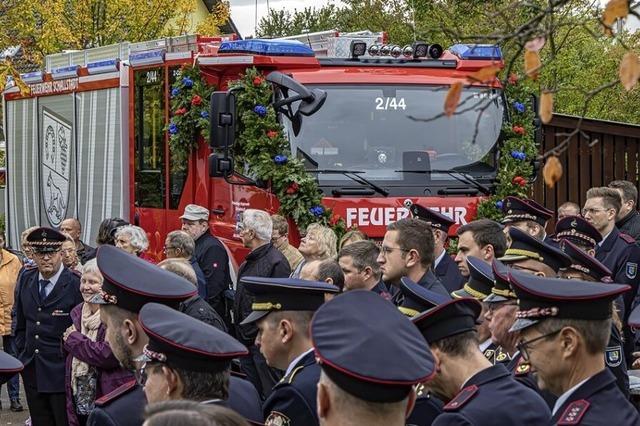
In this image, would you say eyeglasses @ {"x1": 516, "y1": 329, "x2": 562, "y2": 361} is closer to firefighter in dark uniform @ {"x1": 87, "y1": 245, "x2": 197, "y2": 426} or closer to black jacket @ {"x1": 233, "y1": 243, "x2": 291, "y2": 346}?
firefighter in dark uniform @ {"x1": 87, "y1": 245, "x2": 197, "y2": 426}

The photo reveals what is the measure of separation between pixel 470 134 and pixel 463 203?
71 cm

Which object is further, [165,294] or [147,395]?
[165,294]

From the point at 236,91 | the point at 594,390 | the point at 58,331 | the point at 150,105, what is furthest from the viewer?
the point at 150,105

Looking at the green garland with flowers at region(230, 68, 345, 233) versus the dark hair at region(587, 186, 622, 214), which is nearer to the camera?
the dark hair at region(587, 186, 622, 214)

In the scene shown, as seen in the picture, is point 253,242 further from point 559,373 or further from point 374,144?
point 559,373

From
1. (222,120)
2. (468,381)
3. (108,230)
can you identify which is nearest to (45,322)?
(108,230)

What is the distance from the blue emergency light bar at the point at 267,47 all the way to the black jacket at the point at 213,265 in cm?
187

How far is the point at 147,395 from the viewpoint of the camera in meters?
4.53

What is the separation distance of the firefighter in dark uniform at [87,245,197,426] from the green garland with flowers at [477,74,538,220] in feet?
23.0

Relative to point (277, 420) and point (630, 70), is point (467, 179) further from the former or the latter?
point (630, 70)

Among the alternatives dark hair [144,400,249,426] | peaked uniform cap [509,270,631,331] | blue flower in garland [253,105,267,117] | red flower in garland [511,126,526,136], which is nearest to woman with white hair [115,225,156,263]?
blue flower in garland [253,105,267,117]

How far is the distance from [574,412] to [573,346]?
253mm

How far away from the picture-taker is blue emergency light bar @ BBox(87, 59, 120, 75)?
1527cm

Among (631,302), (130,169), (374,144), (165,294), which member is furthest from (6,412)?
(165,294)
